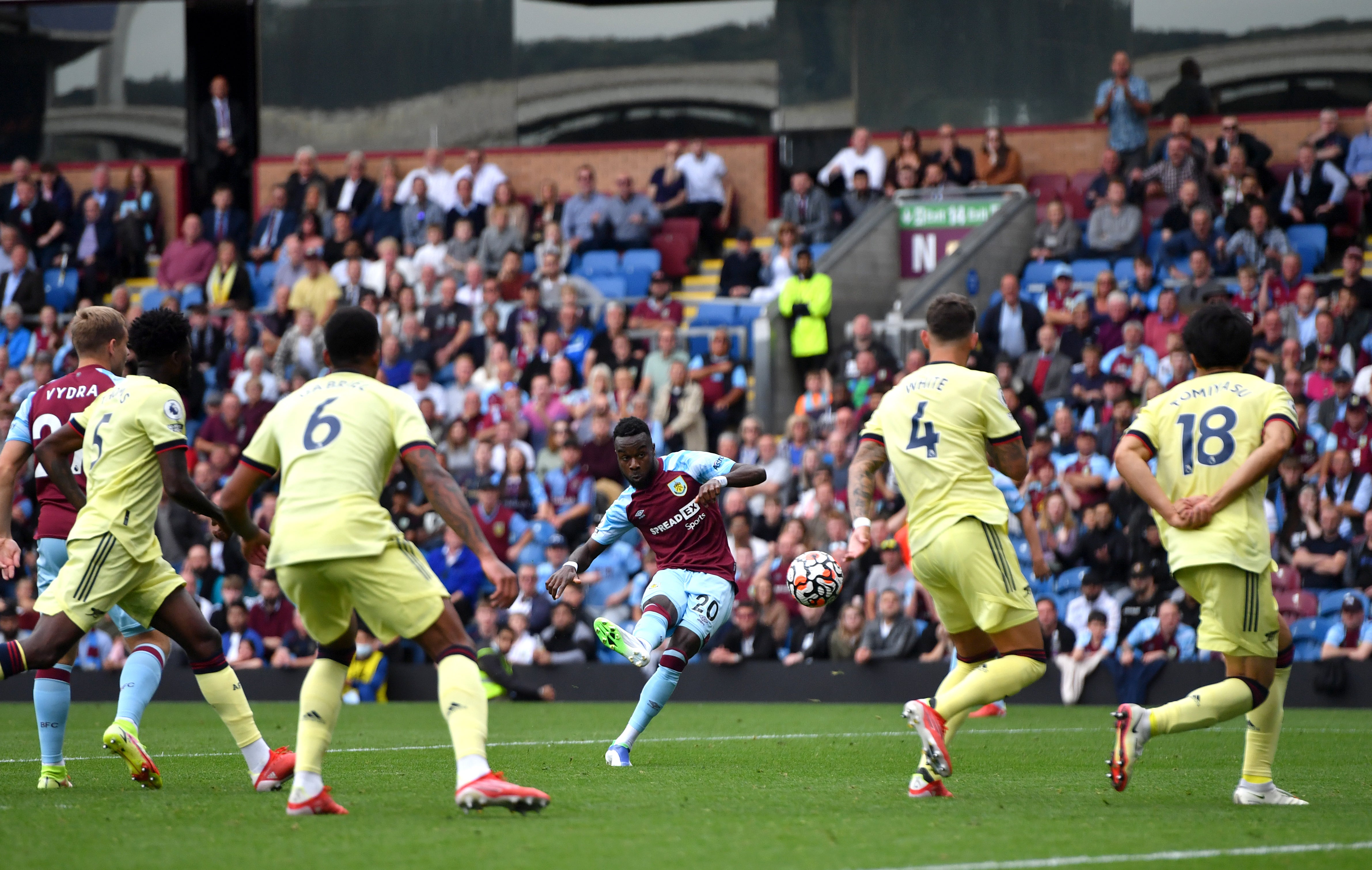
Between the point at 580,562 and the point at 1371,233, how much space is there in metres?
13.5

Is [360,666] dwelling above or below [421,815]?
below

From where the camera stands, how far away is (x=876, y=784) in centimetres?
807

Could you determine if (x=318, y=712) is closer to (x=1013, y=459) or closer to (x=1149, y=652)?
(x=1013, y=459)

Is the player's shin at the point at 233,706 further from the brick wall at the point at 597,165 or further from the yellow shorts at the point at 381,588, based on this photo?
the brick wall at the point at 597,165

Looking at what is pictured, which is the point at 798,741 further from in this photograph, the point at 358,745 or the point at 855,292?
the point at 855,292

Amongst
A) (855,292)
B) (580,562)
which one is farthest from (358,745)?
(855,292)

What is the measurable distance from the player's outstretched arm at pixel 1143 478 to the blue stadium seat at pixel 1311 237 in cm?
1250

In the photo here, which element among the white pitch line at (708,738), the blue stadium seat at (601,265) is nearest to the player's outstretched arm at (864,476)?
the white pitch line at (708,738)

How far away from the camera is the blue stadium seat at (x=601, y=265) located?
72.0ft

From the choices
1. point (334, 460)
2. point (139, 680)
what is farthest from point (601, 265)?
point (334, 460)

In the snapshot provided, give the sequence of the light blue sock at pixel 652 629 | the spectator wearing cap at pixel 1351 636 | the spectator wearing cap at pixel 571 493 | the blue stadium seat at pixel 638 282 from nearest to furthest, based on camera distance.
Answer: the light blue sock at pixel 652 629 < the spectator wearing cap at pixel 1351 636 < the spectator wearing cap at pixel 571 493 < the blue stadium seat at pixel 638 282

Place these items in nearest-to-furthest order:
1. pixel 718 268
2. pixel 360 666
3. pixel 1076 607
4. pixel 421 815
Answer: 1. pixel 421 815
2. pixel 1076 607
3. pixel 360 666
4. pixel 718 268

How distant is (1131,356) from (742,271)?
5.86 m

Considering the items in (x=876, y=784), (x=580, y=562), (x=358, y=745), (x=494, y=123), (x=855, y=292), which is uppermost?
(x=494, y=123)
